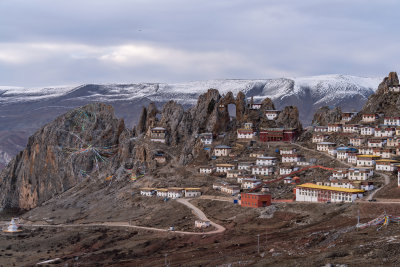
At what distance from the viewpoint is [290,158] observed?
13925cm

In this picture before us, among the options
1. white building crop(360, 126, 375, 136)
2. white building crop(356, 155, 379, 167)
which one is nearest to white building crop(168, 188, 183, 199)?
white building crop(356, 155, 379, 167)

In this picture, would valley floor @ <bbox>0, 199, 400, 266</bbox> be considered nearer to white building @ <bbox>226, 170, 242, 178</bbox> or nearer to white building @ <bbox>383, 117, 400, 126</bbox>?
white building @ <bbox>226, 170, 242, 178</bbox>

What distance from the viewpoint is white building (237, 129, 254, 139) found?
160 m

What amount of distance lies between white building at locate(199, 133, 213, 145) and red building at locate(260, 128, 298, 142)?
13.1 meters

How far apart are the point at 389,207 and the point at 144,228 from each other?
4482 centimetres

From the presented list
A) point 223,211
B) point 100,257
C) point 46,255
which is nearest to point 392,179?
point 223,211

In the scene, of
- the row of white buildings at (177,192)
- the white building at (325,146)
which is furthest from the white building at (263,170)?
the white building at (325,146)

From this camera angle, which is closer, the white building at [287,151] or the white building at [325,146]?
the white building at [287,151]

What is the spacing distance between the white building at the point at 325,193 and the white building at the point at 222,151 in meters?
39.0

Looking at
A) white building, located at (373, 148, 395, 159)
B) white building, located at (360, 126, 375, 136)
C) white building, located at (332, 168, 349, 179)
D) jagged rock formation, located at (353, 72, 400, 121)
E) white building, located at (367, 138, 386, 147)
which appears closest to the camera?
white building, located at (332, 168, 349, 179)

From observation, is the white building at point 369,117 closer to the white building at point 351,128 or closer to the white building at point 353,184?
the white building at point 351,128

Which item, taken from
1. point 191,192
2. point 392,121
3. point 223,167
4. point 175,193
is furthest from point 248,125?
point 175,193

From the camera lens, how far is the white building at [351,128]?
148 metres

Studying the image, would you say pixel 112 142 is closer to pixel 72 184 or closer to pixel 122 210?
pixel 72 184
